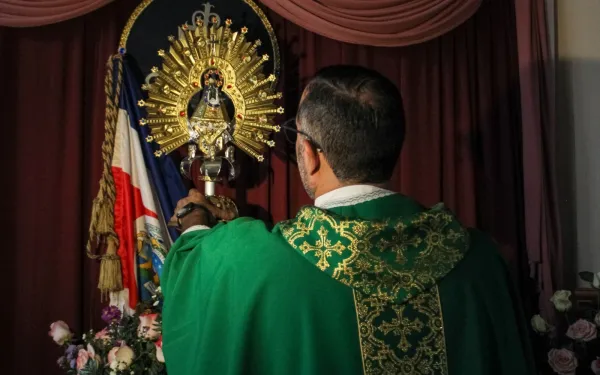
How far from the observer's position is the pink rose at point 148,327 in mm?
1886

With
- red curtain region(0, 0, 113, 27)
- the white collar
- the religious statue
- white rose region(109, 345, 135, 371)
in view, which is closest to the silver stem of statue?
the religious statue

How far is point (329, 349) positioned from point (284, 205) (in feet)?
3.79

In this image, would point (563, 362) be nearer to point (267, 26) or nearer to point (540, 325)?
point (540, 325)

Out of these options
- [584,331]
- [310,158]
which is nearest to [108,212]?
[310,158]

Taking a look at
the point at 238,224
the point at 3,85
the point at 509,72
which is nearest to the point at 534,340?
the point at 509,72

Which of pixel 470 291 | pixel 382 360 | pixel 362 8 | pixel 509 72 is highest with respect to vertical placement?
pixel 362 8

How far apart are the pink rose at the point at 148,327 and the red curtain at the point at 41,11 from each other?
3.40 ft

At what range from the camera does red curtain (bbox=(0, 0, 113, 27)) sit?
211cm

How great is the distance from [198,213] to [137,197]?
456 millimetres

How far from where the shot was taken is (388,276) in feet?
4.09

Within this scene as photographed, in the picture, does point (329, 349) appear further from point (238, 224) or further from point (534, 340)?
point (534, 340)

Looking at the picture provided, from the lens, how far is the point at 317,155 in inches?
52.8

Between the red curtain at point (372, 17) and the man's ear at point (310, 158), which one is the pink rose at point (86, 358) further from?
the red curtain at point (372, 17)

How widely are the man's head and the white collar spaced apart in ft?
0.05
